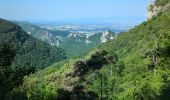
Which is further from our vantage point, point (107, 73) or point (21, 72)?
point (107, 73)

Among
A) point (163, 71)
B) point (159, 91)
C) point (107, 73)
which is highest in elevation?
point (163, 71)

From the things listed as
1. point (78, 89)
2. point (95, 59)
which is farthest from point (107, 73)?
point (78, 89)

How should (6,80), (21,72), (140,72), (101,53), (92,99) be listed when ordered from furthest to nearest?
(101,53) → (140,72) → (92,99) → (21,72) → (6,80)

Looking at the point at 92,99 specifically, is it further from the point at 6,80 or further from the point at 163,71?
the point at 6,80

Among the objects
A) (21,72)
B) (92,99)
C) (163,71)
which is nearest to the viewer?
(21,72)

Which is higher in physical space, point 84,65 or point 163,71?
point 163,71

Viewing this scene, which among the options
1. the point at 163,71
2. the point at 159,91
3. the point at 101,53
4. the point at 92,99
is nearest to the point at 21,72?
the point at 163,71

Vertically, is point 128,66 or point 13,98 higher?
point 13,98

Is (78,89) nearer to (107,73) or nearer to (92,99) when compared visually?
(92,99)

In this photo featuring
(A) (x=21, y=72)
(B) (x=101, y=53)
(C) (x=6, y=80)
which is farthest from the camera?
(B) (x=101, y=53)
